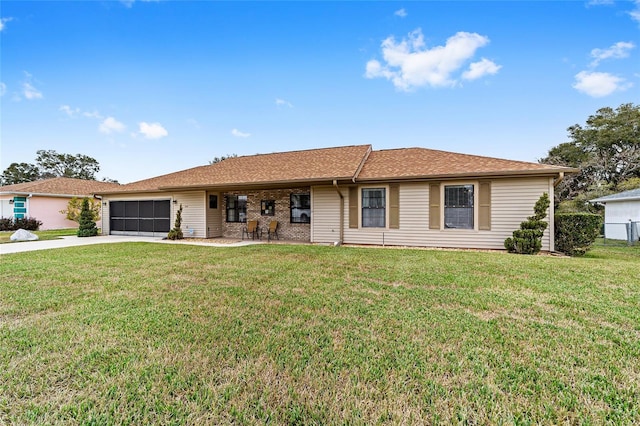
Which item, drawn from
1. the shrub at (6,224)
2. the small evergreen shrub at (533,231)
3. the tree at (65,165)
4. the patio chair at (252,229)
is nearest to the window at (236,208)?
the patio chair at (252,229)

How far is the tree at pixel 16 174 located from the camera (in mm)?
39250

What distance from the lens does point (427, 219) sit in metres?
9.99

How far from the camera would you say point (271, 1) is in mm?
10242

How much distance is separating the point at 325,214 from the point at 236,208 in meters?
5.19

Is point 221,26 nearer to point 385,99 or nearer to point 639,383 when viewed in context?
point 385,99

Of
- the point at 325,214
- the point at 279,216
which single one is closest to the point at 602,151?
the point at 325,214

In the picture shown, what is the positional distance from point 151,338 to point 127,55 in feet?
44.4

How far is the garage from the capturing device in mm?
14484

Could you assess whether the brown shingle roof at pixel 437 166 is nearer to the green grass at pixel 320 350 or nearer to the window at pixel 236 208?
the green grass at pixel 320 350

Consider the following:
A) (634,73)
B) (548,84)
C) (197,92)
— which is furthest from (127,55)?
(634,73)

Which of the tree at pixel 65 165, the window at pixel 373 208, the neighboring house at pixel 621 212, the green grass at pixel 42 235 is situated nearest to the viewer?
the window at pixel 373 208

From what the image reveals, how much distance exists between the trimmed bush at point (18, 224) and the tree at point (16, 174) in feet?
102

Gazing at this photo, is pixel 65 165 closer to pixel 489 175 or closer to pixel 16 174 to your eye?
pixel 16 174

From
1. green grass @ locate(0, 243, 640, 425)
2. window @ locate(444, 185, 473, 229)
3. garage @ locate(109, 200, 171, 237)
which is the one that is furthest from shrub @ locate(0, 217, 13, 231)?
window @ locate(444, 185, 473, 229)
